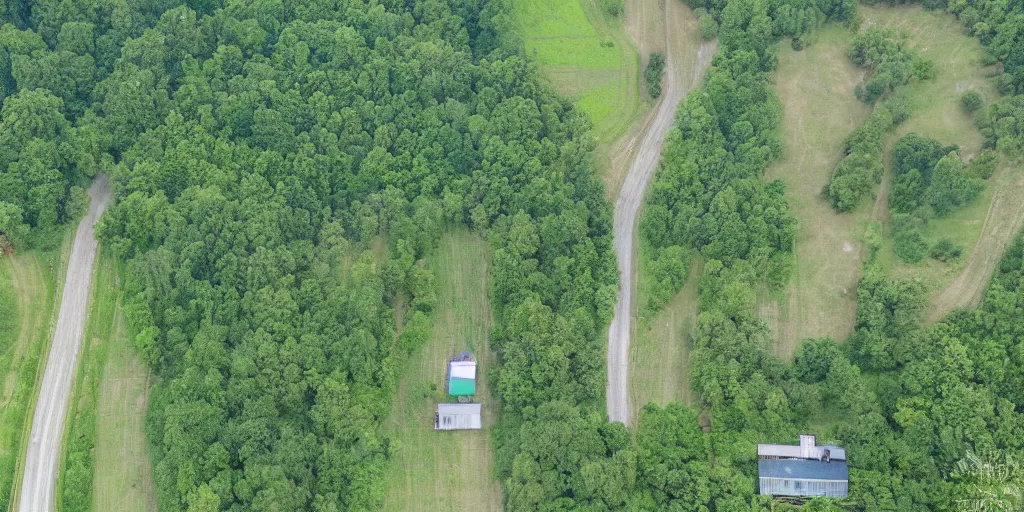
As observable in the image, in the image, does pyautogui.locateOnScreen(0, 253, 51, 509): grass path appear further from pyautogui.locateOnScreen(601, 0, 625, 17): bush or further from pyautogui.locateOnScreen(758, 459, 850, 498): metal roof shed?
pyautogui.locateOnScreen(601, 0, 625, 17): bush

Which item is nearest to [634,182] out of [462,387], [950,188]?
[462,387]

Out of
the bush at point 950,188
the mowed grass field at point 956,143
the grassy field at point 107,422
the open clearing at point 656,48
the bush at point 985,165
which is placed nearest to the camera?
the grassy field at point 107,422

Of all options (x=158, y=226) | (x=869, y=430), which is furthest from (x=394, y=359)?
(x=869, y=430)

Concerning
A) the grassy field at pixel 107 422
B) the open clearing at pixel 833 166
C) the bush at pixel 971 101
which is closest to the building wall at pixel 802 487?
the open clearing at pixel 833 166

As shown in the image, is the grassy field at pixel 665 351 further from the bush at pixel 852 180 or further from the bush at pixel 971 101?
the bush at pixel 971 101

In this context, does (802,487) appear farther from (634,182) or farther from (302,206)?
(302,206)

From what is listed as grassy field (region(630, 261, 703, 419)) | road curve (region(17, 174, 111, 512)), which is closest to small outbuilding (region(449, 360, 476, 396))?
grassy field (region(630, 261, 703, 419))
